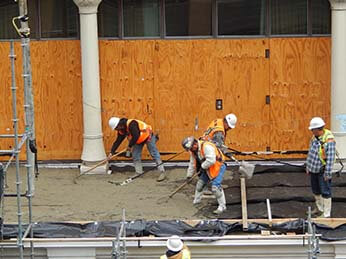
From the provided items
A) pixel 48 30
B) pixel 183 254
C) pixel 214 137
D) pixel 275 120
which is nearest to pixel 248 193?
pixel 214 137

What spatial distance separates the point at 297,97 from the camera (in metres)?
17.7

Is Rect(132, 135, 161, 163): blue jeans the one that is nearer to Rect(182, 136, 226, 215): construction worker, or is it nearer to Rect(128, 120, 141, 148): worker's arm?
Rect(128, 120, 141, 148): worker's arm

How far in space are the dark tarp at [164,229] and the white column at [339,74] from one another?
145 inches

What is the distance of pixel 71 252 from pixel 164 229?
58.5 inches

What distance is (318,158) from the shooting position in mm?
14250

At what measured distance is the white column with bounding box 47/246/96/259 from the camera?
1352 cm

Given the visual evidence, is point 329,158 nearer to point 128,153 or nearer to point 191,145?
point 191,145

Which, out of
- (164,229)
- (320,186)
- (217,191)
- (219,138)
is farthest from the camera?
(219,138)

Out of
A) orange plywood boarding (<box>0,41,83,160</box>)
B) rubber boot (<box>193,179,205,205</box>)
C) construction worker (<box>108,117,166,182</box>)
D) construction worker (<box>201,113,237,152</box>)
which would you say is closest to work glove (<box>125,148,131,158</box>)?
construction worker (<box>108,117,166,182</box>)

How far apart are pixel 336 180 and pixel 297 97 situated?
2166 millimetres

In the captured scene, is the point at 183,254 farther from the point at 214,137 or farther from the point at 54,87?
the point at 54,87

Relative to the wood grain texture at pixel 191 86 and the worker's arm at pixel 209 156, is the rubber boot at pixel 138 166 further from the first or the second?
the worker's arm at pixel 209 156

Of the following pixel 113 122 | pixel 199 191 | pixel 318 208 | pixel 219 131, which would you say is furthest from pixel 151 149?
pixel 318 208

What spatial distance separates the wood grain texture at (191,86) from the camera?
693 inches
